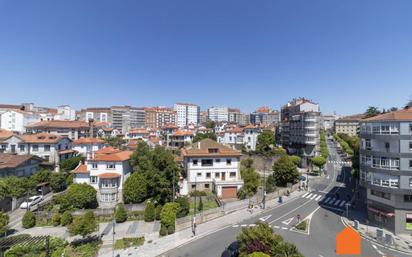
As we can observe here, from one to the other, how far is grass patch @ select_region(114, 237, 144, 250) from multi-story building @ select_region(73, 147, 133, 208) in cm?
1528

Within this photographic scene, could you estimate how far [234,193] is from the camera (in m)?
44.6

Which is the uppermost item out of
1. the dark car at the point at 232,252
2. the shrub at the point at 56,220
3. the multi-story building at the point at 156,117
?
the multi-story building at the point at 156,117

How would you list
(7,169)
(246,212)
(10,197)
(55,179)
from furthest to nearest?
(55,179), (7,169), (10,197), (246,212)

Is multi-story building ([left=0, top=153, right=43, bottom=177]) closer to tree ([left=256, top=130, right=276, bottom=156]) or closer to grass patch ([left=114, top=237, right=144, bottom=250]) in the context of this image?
grass patch ([left=114, top=237, right=144, bottom=250])

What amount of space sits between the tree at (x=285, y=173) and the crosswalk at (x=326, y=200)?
462cm

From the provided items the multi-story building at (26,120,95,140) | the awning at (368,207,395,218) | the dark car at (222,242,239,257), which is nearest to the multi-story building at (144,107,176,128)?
the multi-story building at (26,120,95,140)

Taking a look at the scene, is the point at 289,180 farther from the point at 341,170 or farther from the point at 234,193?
the point at 341,170

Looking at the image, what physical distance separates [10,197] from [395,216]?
59388 mm

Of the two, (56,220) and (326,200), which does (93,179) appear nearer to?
(56,220)

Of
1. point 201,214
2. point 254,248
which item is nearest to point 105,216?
point 201,214

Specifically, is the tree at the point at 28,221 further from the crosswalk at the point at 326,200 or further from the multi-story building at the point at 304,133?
the multi-story building at the point at 304,133

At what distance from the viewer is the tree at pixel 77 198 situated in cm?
3784

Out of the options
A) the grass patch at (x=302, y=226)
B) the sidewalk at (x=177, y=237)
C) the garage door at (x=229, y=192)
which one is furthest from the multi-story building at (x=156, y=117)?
the grass patch at (x=302, y=226)

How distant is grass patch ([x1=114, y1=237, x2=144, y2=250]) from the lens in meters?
27.6
